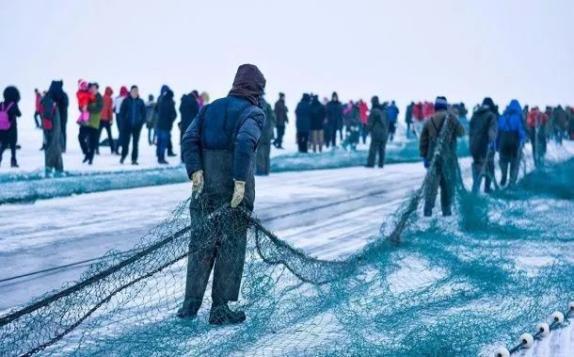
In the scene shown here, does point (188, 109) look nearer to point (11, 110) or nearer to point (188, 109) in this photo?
point (188, 109)

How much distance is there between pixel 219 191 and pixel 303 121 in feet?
63.7

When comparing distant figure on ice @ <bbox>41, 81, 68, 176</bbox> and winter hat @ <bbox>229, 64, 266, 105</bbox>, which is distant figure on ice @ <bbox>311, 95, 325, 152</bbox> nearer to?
distant figure on ice @ <bbox>41, 81, 68, 176</bbox>

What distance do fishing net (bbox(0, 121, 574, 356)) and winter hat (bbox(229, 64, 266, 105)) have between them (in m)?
0.79

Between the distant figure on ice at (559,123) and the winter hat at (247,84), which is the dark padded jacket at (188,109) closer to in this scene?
the winter hat at (247,84)

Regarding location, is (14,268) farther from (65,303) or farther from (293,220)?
(293,220)

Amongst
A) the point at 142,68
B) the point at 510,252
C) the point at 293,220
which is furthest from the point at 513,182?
the point at 142,68

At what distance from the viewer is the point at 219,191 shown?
561 centimetres

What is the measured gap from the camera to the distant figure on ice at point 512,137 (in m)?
14.6

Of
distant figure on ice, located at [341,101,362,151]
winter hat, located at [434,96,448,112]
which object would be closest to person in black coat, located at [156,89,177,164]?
winter hat, located at [434,96,448,112]

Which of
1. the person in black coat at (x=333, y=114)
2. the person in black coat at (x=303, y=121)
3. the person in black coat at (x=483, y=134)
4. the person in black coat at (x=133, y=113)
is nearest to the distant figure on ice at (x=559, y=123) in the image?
the person in black coat at (x=333, y=114)

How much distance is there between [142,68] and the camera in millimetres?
97062

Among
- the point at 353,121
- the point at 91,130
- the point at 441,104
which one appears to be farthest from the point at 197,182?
the point at 353,121

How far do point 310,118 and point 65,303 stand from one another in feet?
68.8

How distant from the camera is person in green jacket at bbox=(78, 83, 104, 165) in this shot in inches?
725
